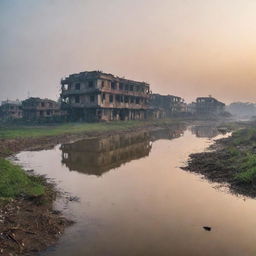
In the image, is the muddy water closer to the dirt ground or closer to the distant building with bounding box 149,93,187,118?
the dirt ground

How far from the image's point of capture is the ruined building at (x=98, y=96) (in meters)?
55.7

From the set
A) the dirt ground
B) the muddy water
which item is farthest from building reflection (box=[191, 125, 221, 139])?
the dirt ground

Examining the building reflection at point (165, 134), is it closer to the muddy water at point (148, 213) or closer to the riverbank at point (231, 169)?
the riverbank at point (231, 169)

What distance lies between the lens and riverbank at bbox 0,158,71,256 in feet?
26.3

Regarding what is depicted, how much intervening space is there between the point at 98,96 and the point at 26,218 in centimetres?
4624

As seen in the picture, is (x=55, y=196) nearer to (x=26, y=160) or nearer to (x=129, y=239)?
(x=129, y=239)

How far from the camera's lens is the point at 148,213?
1095 cm

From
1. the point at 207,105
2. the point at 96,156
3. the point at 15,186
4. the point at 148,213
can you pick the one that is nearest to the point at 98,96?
the point at 96,156

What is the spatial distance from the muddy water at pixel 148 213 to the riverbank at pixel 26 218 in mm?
450

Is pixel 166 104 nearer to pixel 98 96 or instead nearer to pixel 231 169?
pixel 98 96

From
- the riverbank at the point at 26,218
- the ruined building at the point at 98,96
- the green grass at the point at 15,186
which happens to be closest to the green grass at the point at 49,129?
the ruined building at the point at 98,96

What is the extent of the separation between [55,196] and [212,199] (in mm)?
6911

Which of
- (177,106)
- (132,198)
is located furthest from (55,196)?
(177,106)

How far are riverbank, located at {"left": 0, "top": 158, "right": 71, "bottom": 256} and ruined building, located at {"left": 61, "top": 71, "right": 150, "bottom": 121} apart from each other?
139 feet
